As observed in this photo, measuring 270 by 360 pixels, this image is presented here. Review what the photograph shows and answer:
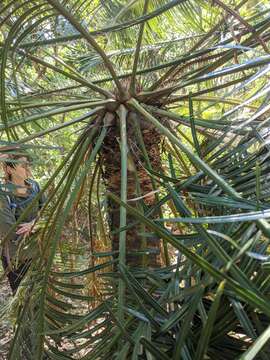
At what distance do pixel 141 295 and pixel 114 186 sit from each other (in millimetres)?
828

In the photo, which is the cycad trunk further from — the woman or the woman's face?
the woman's face

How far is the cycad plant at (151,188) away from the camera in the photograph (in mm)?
679

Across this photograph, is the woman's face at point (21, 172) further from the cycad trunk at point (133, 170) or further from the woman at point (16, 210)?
the cycad trunk at point (133, 170)

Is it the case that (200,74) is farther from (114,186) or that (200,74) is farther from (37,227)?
(37,227)

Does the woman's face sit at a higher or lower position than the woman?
higher

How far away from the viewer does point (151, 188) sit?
1622mm

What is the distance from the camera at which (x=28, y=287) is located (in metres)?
1.56

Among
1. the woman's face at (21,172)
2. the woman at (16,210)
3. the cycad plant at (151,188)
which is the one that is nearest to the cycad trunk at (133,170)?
the cycad plant at (151,188)

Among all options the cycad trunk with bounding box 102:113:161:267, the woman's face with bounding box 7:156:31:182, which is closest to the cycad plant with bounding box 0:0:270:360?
the cycad trunk with bounding box 102:113:161:267

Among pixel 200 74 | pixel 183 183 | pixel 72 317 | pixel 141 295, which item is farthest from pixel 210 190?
pixel 200 74

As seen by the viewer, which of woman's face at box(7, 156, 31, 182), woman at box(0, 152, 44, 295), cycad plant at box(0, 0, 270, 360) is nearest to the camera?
cycad plant at box(0, 0, 270, 360)

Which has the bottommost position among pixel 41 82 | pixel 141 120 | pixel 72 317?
pixel 72 317

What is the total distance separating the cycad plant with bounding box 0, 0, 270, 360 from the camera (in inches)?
26.7

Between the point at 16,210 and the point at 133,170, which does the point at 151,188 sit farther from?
the point at 16,210
